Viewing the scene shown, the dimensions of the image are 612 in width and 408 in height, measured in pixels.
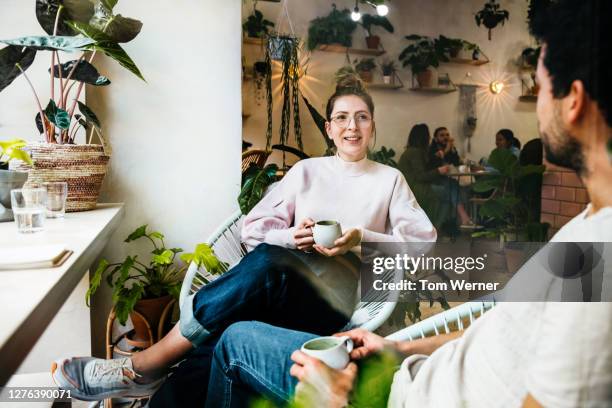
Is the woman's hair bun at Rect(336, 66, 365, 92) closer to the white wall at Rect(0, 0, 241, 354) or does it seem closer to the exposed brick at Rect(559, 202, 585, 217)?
the white wall at Rect(0, 0, 241, 354)

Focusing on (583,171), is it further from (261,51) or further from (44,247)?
(44,247)

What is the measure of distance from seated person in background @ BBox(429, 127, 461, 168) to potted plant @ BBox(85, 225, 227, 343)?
69 cm

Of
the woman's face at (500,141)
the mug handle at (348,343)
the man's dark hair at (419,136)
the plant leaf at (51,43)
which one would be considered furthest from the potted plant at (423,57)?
the plant leaf at (51,43)

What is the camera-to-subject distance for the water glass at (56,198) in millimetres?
1207

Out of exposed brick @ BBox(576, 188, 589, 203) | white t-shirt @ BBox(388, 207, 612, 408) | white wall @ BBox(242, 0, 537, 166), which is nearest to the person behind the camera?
white t-shirt @ BBox(388, 207, 612, 408)

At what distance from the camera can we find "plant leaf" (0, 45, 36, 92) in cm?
124

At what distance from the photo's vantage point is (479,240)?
3.80ft

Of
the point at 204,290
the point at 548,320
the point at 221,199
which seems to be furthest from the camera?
the point at 221,199

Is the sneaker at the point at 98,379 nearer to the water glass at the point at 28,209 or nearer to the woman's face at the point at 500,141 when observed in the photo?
the water glass at the point at 28,209

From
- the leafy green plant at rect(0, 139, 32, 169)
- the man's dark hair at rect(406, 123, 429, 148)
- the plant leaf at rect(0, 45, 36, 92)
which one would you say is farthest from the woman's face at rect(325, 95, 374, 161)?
the plant leaf at rect(0, 45, 36, 92)

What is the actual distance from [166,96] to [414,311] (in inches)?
38.4

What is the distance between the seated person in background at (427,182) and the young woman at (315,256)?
3cm

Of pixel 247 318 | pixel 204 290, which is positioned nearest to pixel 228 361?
pixel 247 318

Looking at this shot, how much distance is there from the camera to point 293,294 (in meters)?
1.18
